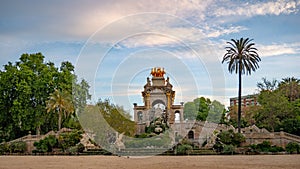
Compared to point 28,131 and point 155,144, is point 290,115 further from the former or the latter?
point 28,131

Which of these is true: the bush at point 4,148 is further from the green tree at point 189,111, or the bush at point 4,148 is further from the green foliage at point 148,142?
the green tree at point 189,111

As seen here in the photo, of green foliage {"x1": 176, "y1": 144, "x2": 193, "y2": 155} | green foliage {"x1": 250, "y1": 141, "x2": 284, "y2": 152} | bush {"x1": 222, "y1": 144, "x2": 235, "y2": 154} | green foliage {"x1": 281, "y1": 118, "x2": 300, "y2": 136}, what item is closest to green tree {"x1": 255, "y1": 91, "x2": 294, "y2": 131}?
green foliage {"x1": 281, "y1": 118, "x2": 300, "y2": 136}

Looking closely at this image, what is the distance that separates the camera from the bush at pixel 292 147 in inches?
1362

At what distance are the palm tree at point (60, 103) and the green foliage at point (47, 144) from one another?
660 cm

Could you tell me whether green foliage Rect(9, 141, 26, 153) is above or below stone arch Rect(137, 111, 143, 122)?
below

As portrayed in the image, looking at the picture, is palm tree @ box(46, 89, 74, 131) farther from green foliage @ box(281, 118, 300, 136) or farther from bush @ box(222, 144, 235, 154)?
green foliage @ box(281, 118, 300, 136)

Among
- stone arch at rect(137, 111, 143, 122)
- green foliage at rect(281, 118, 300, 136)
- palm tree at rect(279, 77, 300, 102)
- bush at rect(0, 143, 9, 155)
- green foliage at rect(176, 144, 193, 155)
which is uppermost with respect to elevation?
palm tree at rect(279, 77, 300, 102)

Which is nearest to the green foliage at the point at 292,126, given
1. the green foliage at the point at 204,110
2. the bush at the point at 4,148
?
the green foliage at the point at 204,110

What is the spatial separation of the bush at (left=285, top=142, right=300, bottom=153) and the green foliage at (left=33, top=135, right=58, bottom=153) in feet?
74.4

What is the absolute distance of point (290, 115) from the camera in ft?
153

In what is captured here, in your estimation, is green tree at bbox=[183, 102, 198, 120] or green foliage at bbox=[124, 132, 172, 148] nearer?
green foliage at bbox=[124, 132, 172, 148]

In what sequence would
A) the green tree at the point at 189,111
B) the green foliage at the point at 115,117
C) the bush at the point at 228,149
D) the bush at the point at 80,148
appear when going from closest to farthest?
the bush at the point at 228,149, the bush at the point at 80,148, the green foliage at the point at 115,117, the green tree at the point at 189,111

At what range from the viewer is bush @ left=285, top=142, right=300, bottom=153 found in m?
34.6

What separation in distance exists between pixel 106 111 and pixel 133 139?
167 inches
